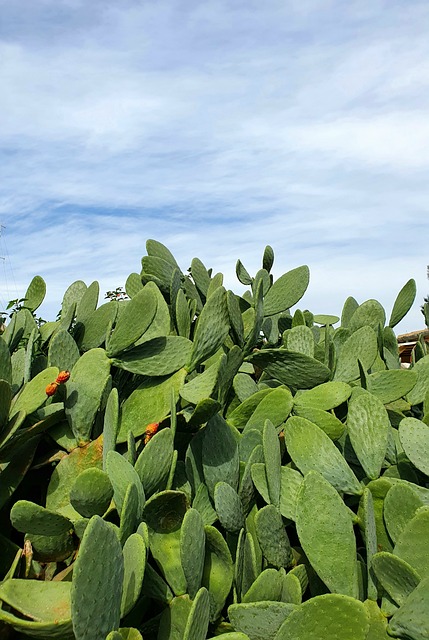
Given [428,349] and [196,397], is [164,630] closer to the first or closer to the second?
[196,397]

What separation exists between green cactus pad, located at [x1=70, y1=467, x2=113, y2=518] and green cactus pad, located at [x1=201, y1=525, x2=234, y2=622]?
0.59 ft

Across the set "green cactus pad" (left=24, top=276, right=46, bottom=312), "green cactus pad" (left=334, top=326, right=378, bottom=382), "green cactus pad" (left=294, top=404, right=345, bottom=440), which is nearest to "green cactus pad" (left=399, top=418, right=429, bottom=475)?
"green cactus pad" (left=294, top=404, right=345, bottom=440)

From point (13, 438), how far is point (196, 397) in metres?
0.35

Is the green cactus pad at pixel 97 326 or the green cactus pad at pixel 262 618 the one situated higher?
the green cactus pad at pixel 97 326

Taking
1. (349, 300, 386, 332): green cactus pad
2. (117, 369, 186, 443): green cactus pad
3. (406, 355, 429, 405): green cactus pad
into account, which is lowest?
(406, 355, 429, 405): green cactus pad

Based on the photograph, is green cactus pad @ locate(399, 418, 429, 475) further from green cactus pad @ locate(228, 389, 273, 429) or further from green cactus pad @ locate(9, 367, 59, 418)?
green cactus pad @ locate(9, 367, 59, 418)

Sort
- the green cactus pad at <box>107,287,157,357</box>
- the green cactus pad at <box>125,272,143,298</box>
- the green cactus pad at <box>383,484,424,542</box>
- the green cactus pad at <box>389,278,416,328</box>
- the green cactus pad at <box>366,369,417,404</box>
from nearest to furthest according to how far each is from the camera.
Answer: the green cactus pad at <box>383,484,424,542</box>
the green cactus pad at <box>107,287,157,357</box>
the green cactus pad at <box>366,369,417,404</box>
the green cactus pad at <box>125,272,143,298</box>
the green cactus pad at <box>389,278,416,328</box>

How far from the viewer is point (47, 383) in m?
1.25

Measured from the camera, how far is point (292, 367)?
59.4 inches

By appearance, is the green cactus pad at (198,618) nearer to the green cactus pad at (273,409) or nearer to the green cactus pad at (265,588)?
the green cactus pad at (265,588)

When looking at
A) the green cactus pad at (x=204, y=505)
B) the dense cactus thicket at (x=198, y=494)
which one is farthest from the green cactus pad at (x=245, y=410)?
the green cactus pad at (x=204, y=505)

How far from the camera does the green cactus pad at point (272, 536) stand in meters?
1.14

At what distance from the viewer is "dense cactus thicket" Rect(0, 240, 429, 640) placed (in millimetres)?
957

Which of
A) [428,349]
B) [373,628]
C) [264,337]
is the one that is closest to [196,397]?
[373,628]
